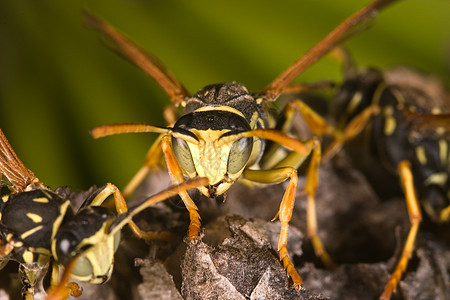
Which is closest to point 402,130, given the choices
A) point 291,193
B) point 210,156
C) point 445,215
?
point 445,215

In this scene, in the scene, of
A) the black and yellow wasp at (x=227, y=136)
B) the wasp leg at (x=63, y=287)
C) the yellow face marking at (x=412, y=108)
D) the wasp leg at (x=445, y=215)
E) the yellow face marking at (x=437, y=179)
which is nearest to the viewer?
the wasp leg at (x=63, y=287)

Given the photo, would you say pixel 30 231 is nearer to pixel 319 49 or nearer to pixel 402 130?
pixel 319 49

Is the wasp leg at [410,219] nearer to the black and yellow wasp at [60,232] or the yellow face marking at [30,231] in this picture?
the black and yellow wasp at [60,232]

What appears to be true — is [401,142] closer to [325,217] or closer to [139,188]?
[325,217]

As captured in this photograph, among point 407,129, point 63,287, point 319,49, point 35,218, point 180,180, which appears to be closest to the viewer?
point 63,287

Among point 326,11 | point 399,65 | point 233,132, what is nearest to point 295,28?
point 326,11

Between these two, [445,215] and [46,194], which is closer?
[46,194]

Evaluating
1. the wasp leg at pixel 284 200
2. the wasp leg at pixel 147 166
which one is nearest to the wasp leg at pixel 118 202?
the wasp leg at pixel 284 200
